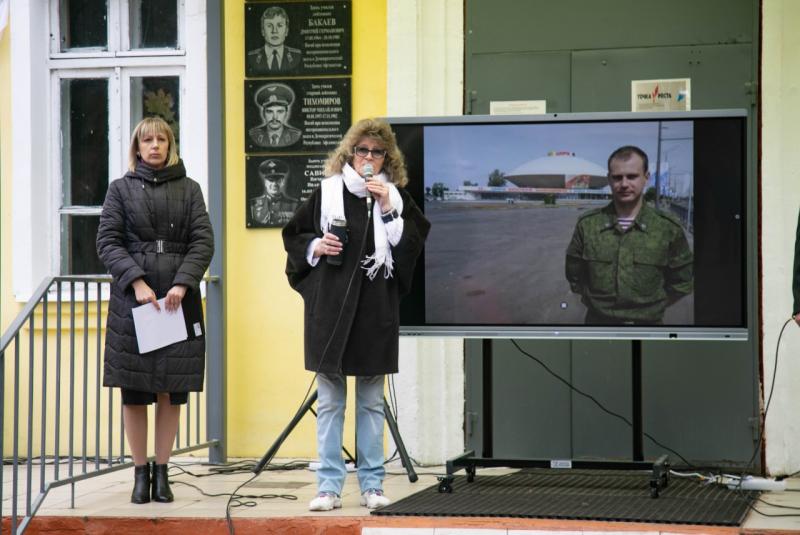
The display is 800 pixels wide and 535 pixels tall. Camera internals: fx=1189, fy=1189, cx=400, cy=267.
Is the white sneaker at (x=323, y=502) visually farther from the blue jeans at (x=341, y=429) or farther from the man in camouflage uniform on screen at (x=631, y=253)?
the man in camouflage uniform on screen at (x=631, y=253)

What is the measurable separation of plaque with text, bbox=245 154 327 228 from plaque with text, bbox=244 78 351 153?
72mm

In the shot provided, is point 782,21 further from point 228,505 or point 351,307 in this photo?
point 228,505

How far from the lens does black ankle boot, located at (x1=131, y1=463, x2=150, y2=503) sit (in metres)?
5.98

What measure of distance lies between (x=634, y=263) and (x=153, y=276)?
7.89ft

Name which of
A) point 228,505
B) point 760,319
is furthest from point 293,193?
point 760,319

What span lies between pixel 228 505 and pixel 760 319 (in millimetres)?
3237

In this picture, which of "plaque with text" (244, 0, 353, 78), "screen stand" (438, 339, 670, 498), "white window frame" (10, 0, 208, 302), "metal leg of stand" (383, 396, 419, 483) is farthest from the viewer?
"white window frame" (10, 0, 208, 302)

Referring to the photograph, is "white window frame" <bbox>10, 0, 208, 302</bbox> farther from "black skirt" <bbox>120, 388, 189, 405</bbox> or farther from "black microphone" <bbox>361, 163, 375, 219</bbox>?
"black microphone" <bbox>361, 163, 375, 219</bbox>

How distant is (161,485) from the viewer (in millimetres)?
6008

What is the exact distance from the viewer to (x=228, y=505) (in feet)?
18.5

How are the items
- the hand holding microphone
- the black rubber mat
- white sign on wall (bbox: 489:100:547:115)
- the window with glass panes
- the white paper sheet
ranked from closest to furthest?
the black rubber mat < the hand holding microphone < the white paper sheet < white sign on wall (bbox: 489:100:547:115) < the window with glass panes

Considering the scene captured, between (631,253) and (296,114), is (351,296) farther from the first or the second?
(296,114)

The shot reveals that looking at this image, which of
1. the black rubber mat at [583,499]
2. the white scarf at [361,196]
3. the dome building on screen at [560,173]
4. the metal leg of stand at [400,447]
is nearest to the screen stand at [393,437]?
the metal leg of stand at [400,447]

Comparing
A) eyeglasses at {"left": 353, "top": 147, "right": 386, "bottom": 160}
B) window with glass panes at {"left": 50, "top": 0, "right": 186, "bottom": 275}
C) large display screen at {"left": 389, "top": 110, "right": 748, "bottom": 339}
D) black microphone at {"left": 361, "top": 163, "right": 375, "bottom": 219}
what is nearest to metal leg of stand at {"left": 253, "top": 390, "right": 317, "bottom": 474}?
large display screen at {"left": 389, "top": 110, "right": 748, "bottom": 339}
